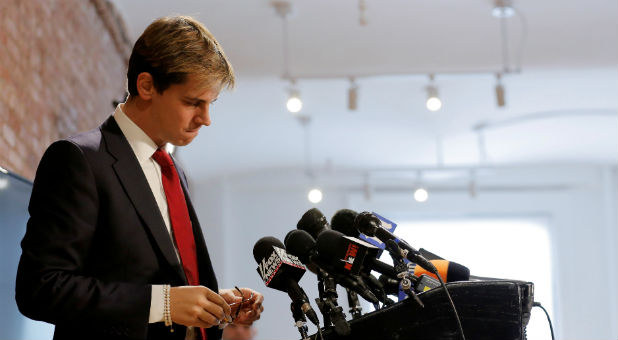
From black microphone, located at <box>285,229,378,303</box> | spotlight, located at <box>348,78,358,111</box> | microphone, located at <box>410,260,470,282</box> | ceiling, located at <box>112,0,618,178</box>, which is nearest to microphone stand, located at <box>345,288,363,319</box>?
black microphone, located at <box>285,229,378,303</box>

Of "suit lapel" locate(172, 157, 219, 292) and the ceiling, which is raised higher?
the ceiling

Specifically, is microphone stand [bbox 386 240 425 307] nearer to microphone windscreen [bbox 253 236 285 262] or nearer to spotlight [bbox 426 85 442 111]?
microphone windscreen [bbox 253 236 285 262]

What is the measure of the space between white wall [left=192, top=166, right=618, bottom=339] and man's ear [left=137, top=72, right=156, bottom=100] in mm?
7384

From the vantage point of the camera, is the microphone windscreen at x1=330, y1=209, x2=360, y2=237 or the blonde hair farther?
the microphone windscreen at x1=330, y1=209, x2=360, y2=237

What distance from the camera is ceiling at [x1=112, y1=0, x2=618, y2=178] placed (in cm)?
518

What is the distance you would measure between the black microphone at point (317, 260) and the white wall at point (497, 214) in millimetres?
7302

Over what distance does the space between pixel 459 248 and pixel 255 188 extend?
2320 mm

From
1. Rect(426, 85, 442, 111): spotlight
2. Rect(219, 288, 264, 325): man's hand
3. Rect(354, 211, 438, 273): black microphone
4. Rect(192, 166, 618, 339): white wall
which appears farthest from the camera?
Rect(192, 166, 618, 339): white wall

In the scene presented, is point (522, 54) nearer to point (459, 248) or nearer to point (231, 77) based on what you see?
point (459, 248)

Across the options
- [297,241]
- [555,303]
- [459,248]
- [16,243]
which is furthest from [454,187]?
[297,241]

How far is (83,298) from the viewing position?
142 cm

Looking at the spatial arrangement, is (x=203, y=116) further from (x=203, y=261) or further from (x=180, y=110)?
(x=203, y=261)

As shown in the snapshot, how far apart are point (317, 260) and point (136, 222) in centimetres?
35

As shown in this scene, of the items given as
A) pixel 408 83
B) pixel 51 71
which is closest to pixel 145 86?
pixel 51 71
